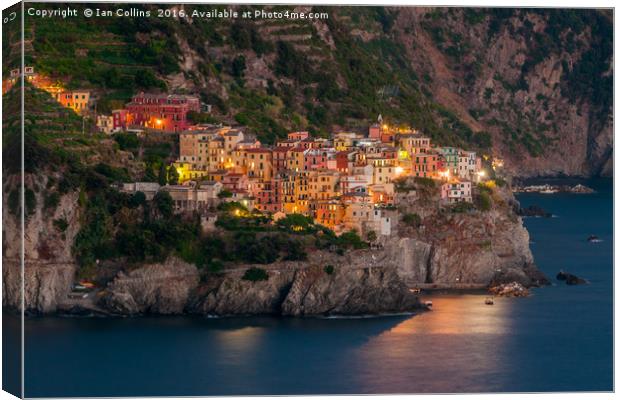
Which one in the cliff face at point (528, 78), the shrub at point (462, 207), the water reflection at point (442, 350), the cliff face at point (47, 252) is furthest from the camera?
the cliff face at point (528, 78)

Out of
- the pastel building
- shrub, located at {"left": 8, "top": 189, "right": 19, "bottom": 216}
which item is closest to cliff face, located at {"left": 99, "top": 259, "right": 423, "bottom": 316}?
shrub, located at {"left": 8, "top": 189, "right": 19, "bottom": 216}

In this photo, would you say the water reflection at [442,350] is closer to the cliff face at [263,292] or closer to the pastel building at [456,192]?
the cliff face at [263,292]

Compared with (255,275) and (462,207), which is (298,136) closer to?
(462,207)

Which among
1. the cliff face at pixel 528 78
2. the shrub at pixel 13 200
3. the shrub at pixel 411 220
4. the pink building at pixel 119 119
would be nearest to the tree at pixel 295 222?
the shrub at pixel 411 220

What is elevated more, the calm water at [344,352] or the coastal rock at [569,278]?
the coastal rock at [569,278]

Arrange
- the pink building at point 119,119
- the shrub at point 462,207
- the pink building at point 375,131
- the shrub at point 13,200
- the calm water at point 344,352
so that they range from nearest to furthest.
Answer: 1. the calm water at point 344,352
2. the shrub at point 13,200
3. the pink building at point 119,119
4. the shrub at point 462,207
5. the pink building at point 375,131

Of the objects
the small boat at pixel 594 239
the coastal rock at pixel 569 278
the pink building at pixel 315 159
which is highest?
the pink building at pixel 315 159

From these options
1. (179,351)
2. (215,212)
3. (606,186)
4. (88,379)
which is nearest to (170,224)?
(215,212)

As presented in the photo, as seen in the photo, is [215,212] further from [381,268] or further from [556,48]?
[556,48]

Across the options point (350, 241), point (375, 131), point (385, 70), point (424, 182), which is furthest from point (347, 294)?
point (385, 70)
